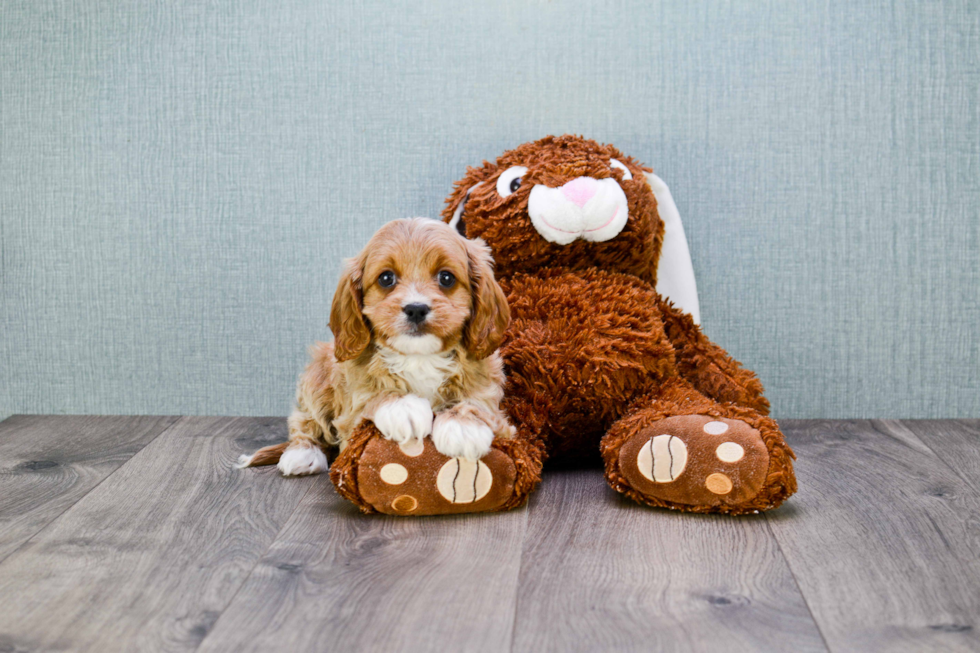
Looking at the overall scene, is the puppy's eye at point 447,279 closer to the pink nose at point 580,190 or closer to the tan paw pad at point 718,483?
the pink nose at point 580,190

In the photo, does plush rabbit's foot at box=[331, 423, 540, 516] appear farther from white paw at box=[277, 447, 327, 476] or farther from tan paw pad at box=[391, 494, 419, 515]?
white paw at box=[277, 447, 327, 476]

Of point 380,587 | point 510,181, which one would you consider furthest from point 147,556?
point 510,181

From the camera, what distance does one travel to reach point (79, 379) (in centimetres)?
221

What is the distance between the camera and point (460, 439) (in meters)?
1.38

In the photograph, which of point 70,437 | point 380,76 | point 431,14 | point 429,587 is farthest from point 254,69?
point 429,587

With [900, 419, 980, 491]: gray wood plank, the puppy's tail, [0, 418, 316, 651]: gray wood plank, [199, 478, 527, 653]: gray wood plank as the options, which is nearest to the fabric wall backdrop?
[900, 419, 980, 491]: gray wood plank

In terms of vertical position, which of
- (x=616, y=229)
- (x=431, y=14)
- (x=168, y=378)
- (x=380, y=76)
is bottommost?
(x=168, y=378)

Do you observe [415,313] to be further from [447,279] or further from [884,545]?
[884,545]

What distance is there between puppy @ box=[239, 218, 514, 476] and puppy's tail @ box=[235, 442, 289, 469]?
0.31m

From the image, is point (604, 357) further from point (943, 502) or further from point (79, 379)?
point (79, 379)

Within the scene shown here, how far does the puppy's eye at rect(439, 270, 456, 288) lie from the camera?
1427mm

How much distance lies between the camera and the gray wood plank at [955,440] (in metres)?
1.75

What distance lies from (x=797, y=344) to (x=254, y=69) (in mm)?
1576

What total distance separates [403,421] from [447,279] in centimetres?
26
